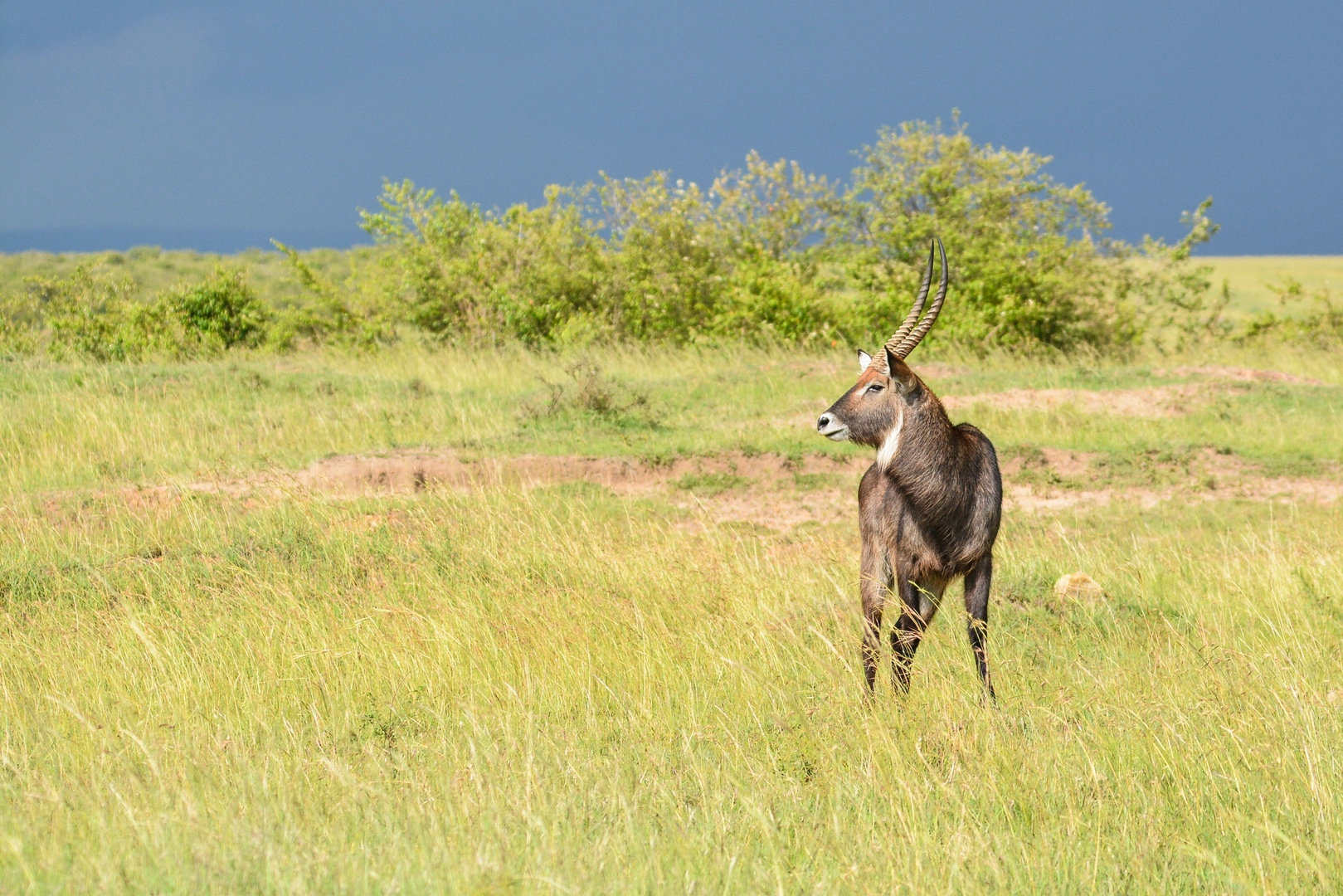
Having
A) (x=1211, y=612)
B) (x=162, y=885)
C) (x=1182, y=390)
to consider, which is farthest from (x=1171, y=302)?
(x=162, y=885)

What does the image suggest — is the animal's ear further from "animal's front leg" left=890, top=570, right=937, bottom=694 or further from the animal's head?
"animal's front leg" left=890, top=570, right=937, bottom=694

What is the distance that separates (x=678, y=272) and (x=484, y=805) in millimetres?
17423

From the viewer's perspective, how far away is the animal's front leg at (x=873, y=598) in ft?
14.8

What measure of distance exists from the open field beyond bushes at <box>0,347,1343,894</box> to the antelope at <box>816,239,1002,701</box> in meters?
0.20

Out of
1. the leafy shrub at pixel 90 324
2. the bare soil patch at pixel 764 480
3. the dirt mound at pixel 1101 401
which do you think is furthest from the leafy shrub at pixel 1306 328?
the leafy shrub at pixel 90 324

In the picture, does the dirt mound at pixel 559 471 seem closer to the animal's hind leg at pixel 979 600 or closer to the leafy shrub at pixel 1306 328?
the animal's hind leg at pixel 979 600

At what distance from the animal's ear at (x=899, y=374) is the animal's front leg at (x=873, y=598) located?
67 cm

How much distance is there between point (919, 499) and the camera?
4.43 metres

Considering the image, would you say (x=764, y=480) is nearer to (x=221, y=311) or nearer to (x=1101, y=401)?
(x=1101, y=401)

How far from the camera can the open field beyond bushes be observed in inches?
112

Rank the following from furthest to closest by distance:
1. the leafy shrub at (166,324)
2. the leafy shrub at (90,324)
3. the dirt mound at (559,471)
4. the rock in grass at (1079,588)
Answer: the leafy shrub at (166,324)
the leafy shrub at (90,324)
the dirt mound at (559,471)
the rock in grass at (1079,588)

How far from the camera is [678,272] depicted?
20.0 m

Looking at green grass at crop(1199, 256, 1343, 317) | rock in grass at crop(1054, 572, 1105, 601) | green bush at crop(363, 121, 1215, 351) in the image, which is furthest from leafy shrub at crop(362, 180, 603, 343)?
green grass at crop(1199, 256, 1343, 317)

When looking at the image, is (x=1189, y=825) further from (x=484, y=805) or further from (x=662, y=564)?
(x=662, y=564)
